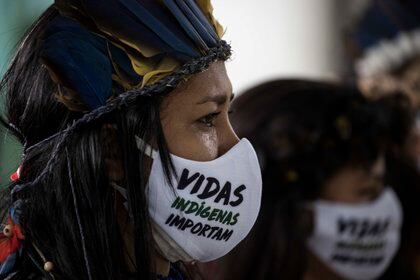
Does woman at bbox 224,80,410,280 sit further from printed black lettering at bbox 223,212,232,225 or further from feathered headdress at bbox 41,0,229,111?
feathered headdress at bbox 41,0,229,111

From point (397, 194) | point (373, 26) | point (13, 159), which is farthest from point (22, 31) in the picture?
point (373, 26)

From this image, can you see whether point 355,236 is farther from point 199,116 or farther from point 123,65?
point 123,65

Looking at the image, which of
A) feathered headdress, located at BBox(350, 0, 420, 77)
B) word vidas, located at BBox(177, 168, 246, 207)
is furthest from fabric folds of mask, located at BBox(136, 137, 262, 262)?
feathered headdress, located at BBox(350, 0, 420, 77)

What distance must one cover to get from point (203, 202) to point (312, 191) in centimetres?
156

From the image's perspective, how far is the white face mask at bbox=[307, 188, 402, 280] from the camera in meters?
3.49

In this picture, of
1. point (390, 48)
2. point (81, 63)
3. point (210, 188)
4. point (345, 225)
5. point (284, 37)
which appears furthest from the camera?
point (284, 37)

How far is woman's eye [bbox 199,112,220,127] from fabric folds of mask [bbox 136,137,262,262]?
3.2 inches

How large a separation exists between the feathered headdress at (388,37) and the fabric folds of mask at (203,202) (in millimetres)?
3097

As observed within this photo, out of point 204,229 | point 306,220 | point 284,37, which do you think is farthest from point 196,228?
point 284,37

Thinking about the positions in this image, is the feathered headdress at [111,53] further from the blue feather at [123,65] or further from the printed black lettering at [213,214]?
the printed black lettering at [213,214]

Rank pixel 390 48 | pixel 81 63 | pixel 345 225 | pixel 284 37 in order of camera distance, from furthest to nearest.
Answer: pixel 284 37 → pixel 390 48 → pixel 345 225 → pixel 81 63

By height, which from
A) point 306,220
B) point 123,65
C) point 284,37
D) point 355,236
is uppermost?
point 123,65

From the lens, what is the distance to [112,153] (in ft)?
6.61

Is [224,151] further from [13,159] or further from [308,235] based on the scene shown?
[308,235]
